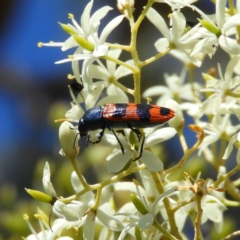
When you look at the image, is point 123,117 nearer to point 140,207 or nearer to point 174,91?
point 140,207

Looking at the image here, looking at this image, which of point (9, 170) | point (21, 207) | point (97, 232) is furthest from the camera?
point (9, 170)

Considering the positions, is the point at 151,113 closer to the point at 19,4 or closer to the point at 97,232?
the point at 97,232

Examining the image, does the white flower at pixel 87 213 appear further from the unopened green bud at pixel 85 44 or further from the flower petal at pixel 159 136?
the unopened green bud at pixel 85 44

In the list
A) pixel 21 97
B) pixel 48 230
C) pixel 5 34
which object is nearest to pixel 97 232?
pixel 48 230

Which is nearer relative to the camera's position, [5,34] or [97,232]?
[97,232]

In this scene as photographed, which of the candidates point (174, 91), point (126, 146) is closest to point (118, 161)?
point (126, 146)

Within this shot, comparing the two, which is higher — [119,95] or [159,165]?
[119,95]
